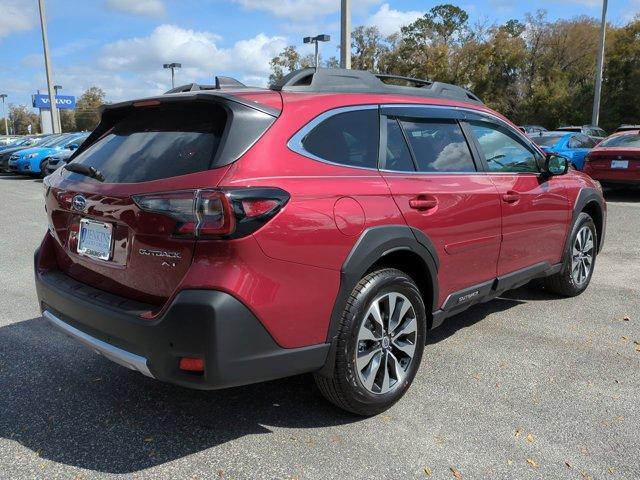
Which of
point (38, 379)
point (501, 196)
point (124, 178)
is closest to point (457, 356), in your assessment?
point (501, 196)

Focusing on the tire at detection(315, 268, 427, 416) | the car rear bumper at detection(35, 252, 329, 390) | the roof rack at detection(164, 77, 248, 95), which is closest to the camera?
the car rear bumper at detection(35, 252, 329, 390)

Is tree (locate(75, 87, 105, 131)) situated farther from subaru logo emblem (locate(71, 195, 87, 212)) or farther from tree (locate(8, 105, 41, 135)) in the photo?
subaru logo emblem (locate(71, 195, 87, 212))

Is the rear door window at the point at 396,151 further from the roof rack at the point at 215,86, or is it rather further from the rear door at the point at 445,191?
the roof rack at the point at 215,86

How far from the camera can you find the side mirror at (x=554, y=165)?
473cm

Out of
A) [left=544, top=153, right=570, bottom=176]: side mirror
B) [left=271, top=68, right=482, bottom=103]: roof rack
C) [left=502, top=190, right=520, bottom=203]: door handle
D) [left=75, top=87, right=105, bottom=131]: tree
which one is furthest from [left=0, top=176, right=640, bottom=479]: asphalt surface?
[left=75, top=87, right=105, bottom=131]: tree

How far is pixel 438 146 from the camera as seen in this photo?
377 cm

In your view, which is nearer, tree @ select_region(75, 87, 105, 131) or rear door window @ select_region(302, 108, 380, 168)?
rear door window @ select_region(302, 108, 380, 168)

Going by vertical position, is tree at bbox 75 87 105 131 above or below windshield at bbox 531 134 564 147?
above

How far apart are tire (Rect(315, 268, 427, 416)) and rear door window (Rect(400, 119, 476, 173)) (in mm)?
804

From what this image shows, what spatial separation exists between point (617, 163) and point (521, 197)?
887 cm

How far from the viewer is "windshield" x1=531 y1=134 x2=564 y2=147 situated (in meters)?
14.0

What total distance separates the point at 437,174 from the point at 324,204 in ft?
3.65

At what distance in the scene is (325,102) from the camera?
311 cm

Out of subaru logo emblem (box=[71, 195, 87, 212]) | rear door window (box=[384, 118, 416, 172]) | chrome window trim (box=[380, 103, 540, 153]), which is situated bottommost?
subaru logo emblem (box=[71, 195, 87, 212])
